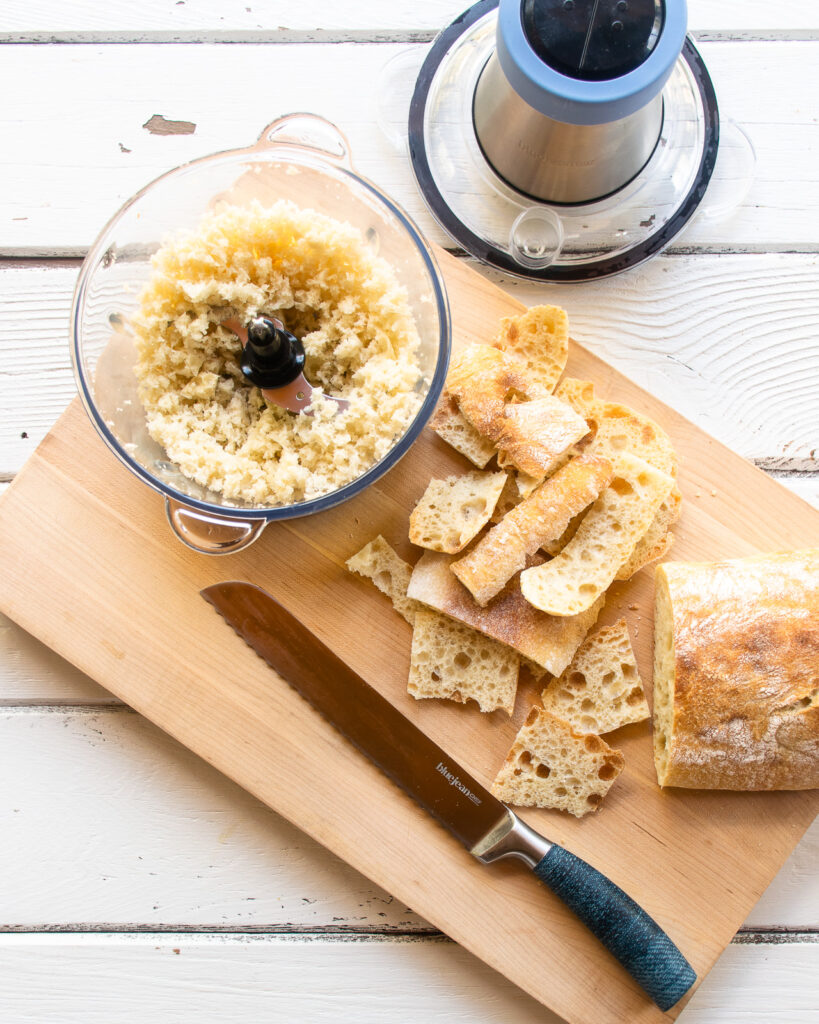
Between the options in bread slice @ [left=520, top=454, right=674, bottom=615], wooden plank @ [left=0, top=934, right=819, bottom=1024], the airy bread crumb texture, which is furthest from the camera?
wooden plank @ [left=0, top=934, right=819, bottom=1024]

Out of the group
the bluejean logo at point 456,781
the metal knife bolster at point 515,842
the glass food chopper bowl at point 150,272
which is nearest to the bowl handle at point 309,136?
the glass food chopper bowl at point 150,272

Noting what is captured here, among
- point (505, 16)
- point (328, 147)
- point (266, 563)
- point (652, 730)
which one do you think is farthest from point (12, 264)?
point (652, 730)

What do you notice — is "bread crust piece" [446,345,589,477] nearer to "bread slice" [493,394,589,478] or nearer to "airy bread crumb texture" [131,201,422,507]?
"bread slice" [493,394,589,478]

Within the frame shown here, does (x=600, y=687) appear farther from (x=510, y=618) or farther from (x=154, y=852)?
(x=154, y=852)

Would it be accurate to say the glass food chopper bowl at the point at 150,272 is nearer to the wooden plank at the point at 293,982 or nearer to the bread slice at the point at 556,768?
the bread slice at the point at 556,768

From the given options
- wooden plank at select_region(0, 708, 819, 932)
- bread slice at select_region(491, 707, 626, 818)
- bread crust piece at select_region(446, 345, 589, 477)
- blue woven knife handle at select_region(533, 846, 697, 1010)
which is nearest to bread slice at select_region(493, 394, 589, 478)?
bread crust piece at select_region(446, 345, 589, 477)

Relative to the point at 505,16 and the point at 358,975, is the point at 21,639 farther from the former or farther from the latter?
the point at 505,16
